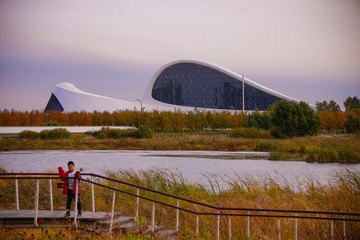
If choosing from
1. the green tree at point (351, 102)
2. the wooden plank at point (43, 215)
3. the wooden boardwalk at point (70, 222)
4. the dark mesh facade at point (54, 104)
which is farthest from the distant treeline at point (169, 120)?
the wooden boardwalk at point (70, 222)

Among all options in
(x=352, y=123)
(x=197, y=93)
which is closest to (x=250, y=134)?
(x=352, y=123)

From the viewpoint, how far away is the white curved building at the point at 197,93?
190ft

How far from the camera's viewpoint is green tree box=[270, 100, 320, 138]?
31.8 metres

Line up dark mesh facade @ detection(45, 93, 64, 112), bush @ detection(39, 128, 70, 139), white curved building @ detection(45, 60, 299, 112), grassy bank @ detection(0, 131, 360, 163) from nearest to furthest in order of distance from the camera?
grassy bank @ detection(0, 131, 360, 163) < bush @ detection(39, 128, 70, 139) < white curved building @ detection(45, 60, 299, 112) < dark mesh facade @ detection(45, 93, 64, 112)

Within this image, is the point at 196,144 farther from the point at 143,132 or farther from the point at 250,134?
the point at 143,132

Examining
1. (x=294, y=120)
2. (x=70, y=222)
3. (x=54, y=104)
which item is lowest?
(x=70, y=222)

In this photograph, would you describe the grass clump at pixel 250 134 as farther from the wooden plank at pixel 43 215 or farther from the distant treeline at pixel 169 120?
the wooden plank at pixel 43 215

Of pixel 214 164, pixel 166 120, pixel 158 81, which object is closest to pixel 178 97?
pixel 158 81

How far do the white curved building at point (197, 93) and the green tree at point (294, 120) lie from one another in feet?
76.6

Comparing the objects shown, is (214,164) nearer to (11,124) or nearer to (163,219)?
(163,219)

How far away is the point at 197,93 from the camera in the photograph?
58.9m

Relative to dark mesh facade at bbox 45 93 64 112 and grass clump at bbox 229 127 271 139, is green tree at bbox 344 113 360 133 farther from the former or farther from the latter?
dark mesh facade at bbox 45 93 64 112

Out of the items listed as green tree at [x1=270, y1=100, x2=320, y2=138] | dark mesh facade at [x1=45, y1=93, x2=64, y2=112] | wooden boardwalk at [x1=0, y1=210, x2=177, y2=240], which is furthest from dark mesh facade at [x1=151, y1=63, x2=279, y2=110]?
wooden boardwalk at [x1=0, y1=210, x2=177, y2=240]

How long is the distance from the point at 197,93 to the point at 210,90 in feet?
5.84
